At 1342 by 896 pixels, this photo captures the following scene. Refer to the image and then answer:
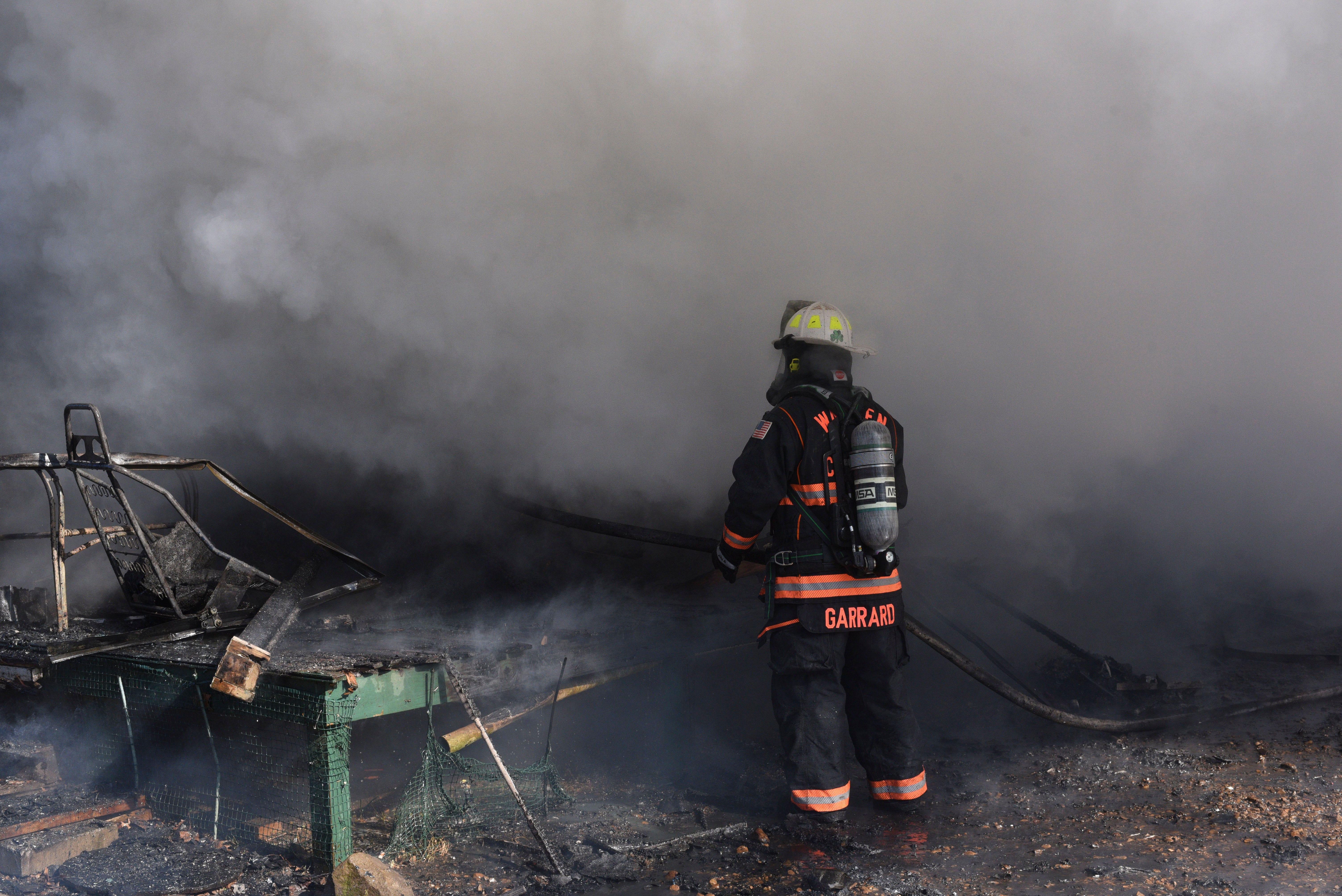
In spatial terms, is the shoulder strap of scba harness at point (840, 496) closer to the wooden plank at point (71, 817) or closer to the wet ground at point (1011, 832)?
the wet ground at point (1011, 832)

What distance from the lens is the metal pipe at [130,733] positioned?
11.3ft

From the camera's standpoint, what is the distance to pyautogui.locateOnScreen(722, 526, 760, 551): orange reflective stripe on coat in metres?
3.53

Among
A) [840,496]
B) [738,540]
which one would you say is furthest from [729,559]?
[840,496]

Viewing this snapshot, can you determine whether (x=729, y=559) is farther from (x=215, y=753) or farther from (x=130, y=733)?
(x=130, y=733)

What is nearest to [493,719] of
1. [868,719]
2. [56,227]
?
[868,719]

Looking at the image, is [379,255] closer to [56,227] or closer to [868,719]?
[56,227]

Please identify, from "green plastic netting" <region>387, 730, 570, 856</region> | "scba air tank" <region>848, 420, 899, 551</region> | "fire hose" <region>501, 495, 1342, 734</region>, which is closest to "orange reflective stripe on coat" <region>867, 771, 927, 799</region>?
"fire hose" <region>501, 495, 1342, 734</region>

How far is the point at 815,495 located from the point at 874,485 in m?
0.25

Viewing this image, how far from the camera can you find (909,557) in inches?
229

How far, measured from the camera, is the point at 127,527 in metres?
4.02

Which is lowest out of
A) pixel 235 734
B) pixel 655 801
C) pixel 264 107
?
pixel 655 801

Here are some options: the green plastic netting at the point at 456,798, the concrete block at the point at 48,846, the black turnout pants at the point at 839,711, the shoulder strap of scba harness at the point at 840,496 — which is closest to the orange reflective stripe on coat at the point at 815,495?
the shoulder strap of scba harness at the point at 840,496

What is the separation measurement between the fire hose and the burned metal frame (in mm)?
1706

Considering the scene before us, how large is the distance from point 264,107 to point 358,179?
605 millimetres
